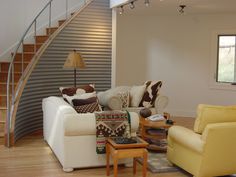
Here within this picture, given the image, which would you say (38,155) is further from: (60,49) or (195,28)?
(195,28)

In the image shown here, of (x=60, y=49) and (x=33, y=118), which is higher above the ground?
(x=60, y=49)

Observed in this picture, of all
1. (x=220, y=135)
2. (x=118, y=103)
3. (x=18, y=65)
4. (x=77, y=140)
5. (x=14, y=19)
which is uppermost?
(x=14, y=19)

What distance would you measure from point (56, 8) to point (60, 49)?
1.59 m

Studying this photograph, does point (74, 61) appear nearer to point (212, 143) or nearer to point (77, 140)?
point (77, 140)

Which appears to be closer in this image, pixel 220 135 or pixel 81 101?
pixel 220 135

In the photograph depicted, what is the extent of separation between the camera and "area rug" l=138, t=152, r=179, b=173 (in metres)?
4.47

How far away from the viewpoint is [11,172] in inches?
171

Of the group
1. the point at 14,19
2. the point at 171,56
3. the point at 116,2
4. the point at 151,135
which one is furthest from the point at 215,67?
the point at 14,19

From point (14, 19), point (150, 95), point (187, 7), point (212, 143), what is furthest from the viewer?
point (14, 19)

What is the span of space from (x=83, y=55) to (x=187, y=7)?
2.26 meters

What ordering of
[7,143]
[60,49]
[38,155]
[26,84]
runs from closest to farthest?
1. [38,155]
2. [7,143]
3. [26,84]
4. [60,49]

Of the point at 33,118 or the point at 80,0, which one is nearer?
the point at 33,118

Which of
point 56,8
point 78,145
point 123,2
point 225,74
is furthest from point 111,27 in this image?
point 78,145

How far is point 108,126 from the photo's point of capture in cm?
436
